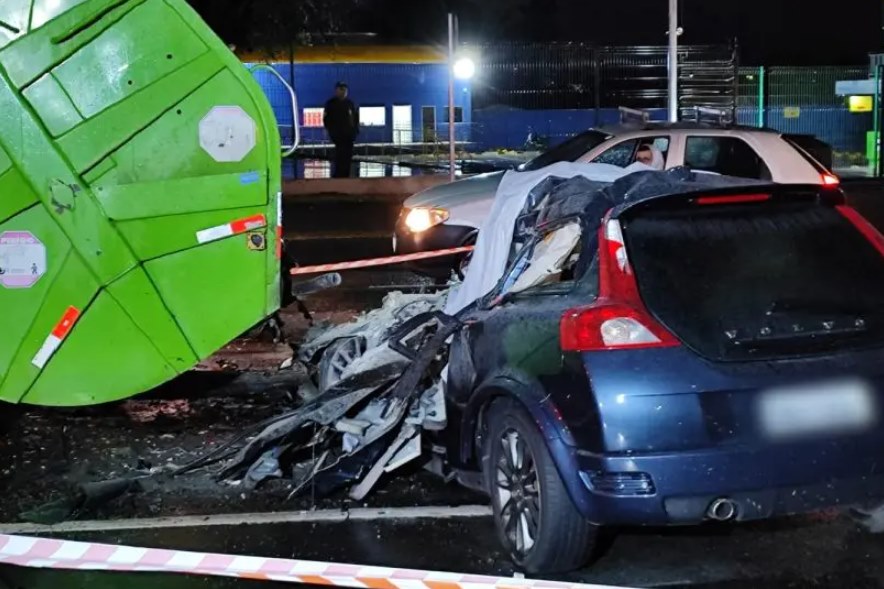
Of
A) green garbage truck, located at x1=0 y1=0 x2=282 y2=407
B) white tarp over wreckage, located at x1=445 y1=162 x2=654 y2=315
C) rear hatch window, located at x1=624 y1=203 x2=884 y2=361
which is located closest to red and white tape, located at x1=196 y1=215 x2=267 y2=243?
green garbage truck, located at x1=0 y1=0 x2=282 y2=407

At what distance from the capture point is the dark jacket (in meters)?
21.4

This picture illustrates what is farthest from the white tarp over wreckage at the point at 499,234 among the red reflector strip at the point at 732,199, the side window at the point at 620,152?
the side window at the point at 620,152

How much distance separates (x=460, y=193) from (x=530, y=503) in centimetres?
665

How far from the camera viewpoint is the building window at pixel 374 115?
114 ft

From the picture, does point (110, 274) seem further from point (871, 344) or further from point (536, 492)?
point (871, 344)

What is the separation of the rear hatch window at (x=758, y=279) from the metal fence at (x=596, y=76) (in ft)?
48.6

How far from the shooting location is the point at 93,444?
6.95m

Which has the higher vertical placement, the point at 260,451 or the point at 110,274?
the point at 110,274

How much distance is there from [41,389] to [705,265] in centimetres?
350

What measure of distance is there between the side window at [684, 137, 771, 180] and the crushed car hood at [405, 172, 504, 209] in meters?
1.91

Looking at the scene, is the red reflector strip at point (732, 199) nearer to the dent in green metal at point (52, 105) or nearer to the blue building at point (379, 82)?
the dent in green metal at point (52, 105)

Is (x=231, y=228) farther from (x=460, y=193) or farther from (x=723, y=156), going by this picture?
(x=723, y=156)

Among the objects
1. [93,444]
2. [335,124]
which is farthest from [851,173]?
[93,444]

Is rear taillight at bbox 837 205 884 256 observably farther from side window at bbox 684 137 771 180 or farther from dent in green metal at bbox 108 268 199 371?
side window at bbox 684 137 771 180
